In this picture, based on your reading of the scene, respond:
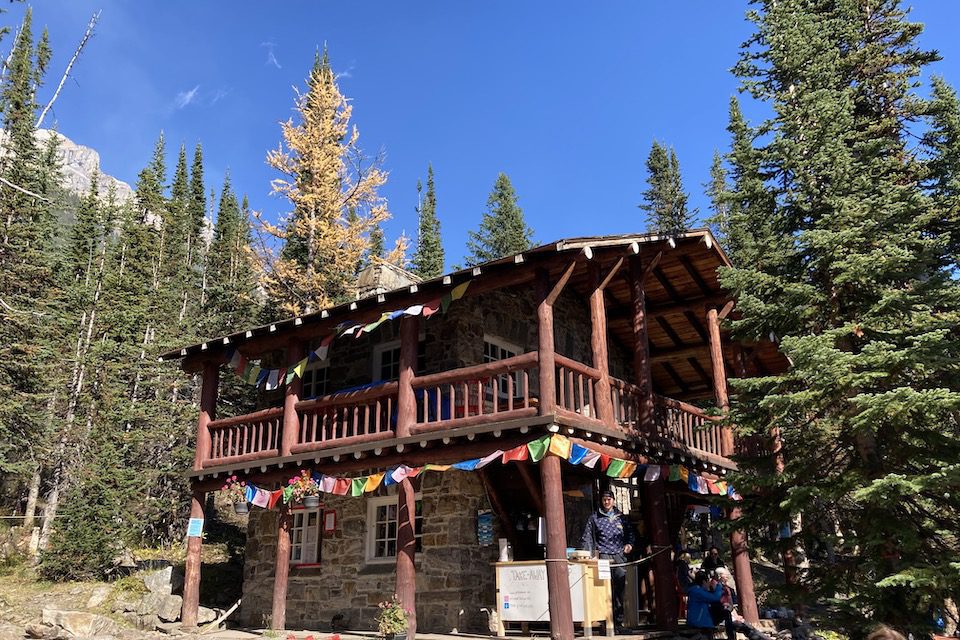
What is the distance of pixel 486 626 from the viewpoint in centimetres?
1179

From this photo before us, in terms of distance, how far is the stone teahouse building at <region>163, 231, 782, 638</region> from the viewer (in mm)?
10508

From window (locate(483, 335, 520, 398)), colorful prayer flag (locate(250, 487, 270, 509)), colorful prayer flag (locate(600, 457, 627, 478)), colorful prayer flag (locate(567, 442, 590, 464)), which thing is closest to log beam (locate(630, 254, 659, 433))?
colorful prayer flag (locate(600, 457, 627, 478))

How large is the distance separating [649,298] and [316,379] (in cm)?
730

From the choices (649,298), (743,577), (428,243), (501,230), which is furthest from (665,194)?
(743,577)

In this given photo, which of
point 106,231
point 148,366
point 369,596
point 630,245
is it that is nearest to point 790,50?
point 630,245

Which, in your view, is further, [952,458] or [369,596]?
[369,596]

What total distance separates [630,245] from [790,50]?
434cm

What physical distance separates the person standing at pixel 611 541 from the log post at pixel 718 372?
3141mm

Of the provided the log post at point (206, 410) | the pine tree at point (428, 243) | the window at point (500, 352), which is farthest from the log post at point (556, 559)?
the pine tree at point (428, 243)

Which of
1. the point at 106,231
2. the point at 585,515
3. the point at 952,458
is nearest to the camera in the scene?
the point at 952,458

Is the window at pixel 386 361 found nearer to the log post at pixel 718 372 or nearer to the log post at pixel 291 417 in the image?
the log post at pixel 291 417

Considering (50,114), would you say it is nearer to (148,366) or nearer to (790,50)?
(790,50)

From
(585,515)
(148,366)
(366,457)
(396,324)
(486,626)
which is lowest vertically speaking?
(486,626)

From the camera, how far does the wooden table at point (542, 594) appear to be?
9.38 m
